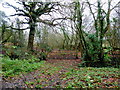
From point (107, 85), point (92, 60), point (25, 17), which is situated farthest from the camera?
point (25, 17)

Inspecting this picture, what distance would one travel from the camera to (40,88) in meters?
4.36

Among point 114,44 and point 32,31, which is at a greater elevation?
point 32,31

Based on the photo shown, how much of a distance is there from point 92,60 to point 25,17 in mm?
8539

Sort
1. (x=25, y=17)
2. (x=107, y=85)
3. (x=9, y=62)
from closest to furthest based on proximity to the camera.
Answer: (x=107, y=85)
(x=9, y=62)
(x=25, y=17)

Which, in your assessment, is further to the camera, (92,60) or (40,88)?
(92,60)

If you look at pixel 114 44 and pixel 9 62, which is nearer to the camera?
pixel 9 62

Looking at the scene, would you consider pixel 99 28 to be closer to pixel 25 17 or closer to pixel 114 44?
pixel 114 44

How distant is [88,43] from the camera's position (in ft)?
32.4

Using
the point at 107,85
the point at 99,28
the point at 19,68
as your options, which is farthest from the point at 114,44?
the point at 19,68

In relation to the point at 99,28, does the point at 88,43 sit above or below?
below

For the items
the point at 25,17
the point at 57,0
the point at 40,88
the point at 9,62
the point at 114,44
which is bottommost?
the point at 40,88

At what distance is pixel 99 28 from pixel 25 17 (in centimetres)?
803

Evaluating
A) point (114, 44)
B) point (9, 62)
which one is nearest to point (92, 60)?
point (114, 44)

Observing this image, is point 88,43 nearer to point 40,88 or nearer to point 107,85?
point 107,85
